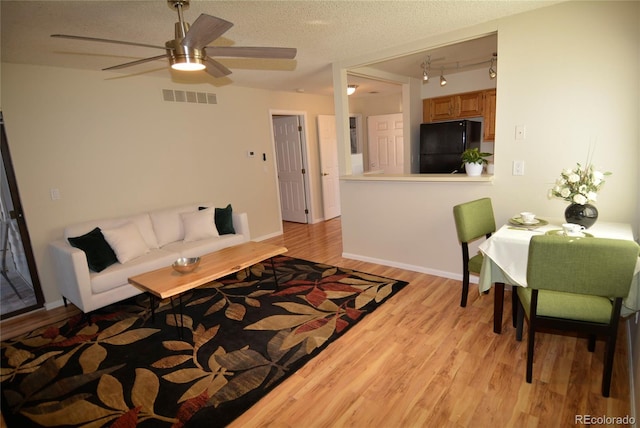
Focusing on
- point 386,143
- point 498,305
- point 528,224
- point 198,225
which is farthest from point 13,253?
point 386,143

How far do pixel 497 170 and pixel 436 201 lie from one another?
65 cm

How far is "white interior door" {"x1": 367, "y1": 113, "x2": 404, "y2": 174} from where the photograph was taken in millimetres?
6703

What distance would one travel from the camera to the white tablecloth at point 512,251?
2213mm

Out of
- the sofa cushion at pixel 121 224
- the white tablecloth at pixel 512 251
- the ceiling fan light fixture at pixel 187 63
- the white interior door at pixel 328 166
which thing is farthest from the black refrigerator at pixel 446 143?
the sofa cushion at pixel 121 224

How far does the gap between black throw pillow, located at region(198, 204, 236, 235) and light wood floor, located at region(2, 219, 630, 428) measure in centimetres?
219

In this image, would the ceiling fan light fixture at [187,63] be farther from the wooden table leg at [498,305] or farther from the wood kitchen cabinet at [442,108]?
the wood kitchen cabinet at [442,108]

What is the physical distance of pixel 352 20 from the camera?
2680 mm

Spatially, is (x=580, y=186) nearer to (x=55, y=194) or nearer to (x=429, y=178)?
(x=429, y=178)

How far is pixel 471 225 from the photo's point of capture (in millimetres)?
2773

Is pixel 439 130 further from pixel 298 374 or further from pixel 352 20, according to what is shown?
pixel 298 374

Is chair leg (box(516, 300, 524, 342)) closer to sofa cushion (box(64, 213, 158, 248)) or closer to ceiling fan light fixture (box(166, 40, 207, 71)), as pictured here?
ceiling fan light fixture (box(166, 40, 207, 71))

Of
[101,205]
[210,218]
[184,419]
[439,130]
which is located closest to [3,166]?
[101,205]

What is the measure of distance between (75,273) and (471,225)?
11.3ft

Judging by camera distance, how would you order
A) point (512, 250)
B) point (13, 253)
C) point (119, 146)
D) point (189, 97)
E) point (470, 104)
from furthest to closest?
1. point (470, 104)
2. point (189, 97)
3. point (13, 253)
4. point (119, 146)
5. point (512, 250)
